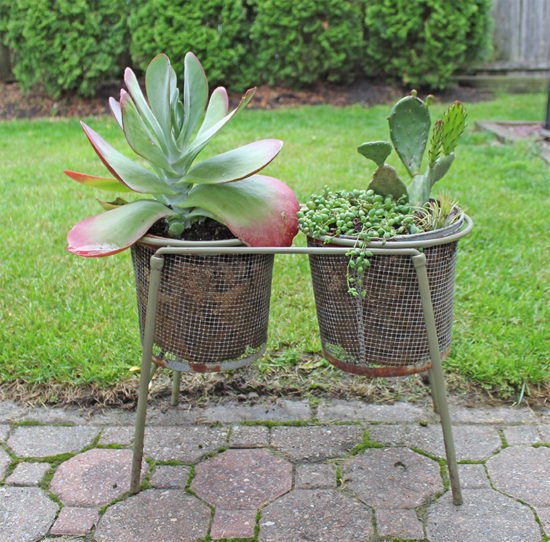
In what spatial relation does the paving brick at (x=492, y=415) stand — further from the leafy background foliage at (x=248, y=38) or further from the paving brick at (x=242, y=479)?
the leafy background foliage at (x=248, y=38)

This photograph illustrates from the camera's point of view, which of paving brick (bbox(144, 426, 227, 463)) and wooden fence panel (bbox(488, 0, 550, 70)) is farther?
wooden fence panel (bbox(488, 0, 550, 70))

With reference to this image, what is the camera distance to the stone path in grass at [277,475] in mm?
1832

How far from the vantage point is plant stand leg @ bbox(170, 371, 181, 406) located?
2375 mm

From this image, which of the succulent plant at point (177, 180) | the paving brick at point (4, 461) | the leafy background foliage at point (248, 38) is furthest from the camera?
the leafy background foliage at point (248, 38)

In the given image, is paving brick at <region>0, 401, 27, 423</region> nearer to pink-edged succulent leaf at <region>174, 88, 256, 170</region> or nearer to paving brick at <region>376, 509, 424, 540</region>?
pink-edged succulent leaf at <region>174, 88, 256, 170</region>

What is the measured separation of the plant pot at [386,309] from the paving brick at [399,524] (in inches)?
15.8

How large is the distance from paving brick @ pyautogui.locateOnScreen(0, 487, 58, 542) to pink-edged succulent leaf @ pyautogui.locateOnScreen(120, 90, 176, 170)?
107 centimetres

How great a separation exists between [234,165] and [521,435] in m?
1.35

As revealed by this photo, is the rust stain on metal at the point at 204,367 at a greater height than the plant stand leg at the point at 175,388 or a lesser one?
greater

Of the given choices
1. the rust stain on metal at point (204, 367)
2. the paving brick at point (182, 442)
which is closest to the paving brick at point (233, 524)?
the paving brick at point (182, 442)

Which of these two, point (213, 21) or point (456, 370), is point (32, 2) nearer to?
point (213, 21)

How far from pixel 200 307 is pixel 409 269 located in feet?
2.03

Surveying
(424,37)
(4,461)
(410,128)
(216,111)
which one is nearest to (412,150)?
(410,128)

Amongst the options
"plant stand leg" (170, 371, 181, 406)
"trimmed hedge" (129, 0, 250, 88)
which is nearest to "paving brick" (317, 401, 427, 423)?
"plant stand leg" (170, 371, 181, 406)
